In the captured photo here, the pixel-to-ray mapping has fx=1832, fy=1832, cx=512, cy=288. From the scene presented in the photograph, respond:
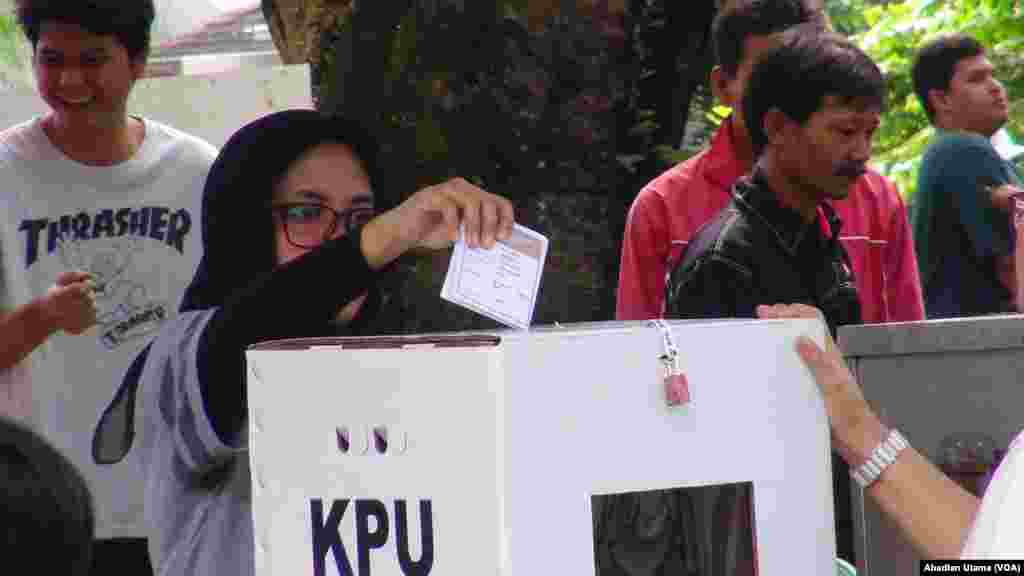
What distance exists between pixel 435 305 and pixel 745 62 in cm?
128

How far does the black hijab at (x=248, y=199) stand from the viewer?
9.87ft

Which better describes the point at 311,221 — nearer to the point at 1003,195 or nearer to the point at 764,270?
the point at 764,270

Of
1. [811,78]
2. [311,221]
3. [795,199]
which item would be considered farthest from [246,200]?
[811,78]

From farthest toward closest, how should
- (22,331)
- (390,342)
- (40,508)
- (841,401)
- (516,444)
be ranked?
(22,331) < (841,401) < (390,342) < (516,444) < (40,508)

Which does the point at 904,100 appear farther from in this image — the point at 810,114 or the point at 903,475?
the point at 903,475

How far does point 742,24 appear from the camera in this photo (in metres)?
4.32

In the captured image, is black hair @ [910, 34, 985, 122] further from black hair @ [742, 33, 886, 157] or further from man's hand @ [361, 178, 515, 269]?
man's hand @ [361, 178, 515, 269]

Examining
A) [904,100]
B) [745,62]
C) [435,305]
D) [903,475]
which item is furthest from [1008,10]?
[903,475]

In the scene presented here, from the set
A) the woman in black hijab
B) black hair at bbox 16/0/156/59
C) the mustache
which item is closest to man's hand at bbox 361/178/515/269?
the woman in black hijab

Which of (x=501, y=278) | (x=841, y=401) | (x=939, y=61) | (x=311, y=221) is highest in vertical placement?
(x=939, y=61)

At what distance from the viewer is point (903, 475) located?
2.50m

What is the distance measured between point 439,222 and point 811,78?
1.58 m

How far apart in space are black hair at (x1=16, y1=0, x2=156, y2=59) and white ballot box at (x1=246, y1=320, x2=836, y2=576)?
1.85 meters

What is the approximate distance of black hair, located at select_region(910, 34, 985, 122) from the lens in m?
6.61
